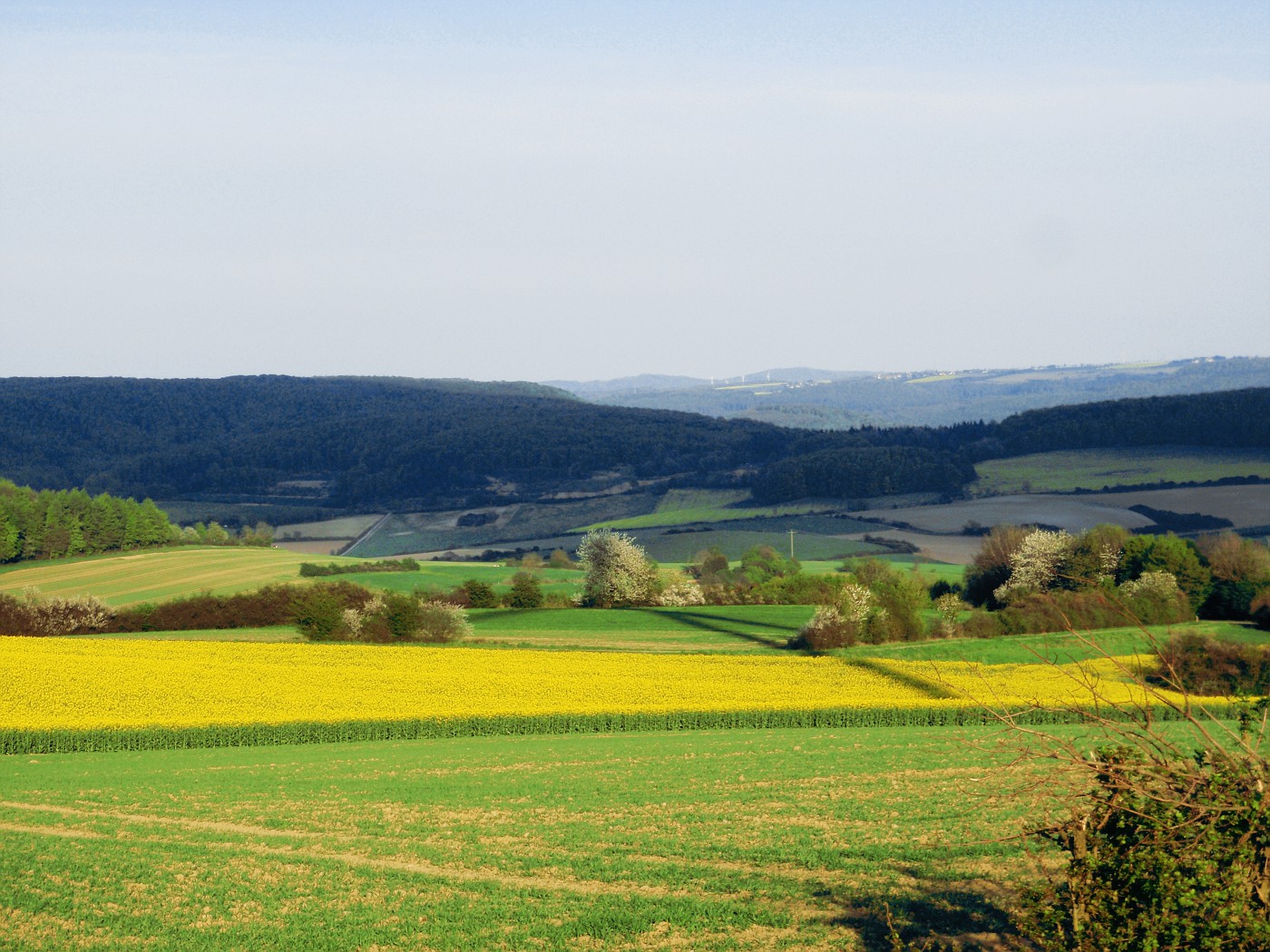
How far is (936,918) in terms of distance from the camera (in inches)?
488

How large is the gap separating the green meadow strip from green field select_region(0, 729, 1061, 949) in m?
2.76

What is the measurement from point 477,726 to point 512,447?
133 metres

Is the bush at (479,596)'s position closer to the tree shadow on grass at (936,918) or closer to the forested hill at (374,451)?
the tree shadow on grass at (936,918)

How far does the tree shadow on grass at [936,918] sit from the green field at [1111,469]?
10363cm

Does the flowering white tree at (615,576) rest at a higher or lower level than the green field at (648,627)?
higher

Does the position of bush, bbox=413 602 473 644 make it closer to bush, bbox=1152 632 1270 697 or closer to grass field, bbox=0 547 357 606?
grass field, bbox=0 547 357 606

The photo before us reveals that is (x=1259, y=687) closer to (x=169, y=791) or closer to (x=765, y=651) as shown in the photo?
(x=765, y=651)

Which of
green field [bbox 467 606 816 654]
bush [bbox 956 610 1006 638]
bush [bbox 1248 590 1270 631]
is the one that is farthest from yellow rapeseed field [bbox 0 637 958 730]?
bush [bbox 1248 590 1270 631]

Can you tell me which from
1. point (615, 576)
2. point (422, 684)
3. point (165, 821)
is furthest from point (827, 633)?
point (165, 821)

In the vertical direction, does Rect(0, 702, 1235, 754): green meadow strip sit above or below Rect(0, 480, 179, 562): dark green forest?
below

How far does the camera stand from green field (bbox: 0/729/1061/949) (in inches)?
495

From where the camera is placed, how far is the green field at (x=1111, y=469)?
110 metres

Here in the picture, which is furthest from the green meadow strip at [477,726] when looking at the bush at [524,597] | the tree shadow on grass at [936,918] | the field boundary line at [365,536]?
the field boundary line at [365,536]

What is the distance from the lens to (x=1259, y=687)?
1442 inches
